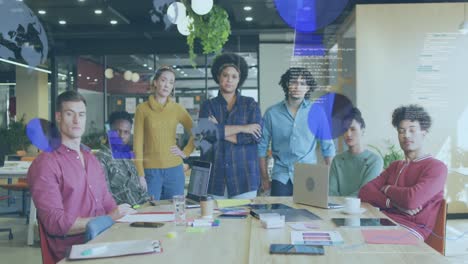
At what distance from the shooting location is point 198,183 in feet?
11.2

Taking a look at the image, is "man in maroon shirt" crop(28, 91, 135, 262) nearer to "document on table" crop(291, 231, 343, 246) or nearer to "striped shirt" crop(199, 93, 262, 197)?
"document on table" crop(291, 231, 343, 246)

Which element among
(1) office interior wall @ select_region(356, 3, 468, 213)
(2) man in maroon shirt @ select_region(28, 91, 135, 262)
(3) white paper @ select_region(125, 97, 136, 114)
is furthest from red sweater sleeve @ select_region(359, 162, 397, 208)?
(3) white paper @ select_region(125, 97, 136, 114)

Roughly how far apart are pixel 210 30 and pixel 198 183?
2012mm

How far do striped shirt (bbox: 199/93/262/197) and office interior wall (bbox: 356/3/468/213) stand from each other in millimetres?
1173


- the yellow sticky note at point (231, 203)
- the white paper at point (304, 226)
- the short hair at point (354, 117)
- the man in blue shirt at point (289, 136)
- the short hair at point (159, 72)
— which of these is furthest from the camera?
the short hair at point (354, 117)

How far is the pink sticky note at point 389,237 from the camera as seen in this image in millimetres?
2148

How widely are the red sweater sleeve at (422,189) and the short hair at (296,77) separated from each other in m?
1.78

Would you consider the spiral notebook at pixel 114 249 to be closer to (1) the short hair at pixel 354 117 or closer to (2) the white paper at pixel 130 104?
(2) the white paper at pixel 130 104

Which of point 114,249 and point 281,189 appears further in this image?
point 281,189

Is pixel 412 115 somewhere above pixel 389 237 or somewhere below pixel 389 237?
above

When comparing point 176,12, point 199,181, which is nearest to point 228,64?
point 176,12

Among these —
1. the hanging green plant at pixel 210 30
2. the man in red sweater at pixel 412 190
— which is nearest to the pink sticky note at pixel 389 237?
the man in red sweater at pixel 412 190

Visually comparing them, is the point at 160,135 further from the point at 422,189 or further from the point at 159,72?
the point at 422,189

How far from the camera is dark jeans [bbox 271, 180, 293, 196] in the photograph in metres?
4.43
